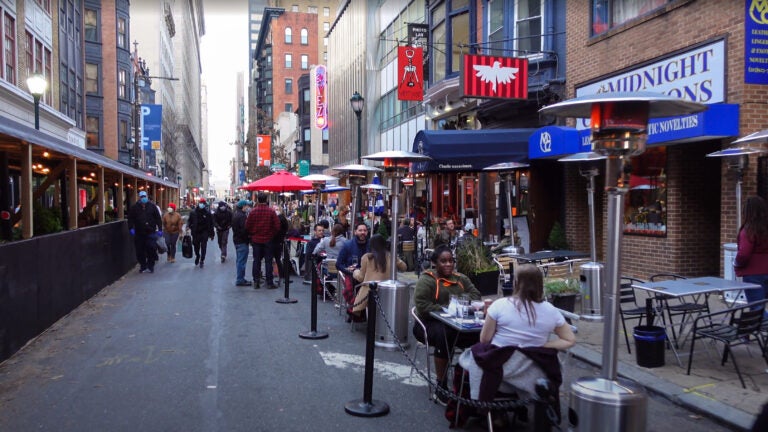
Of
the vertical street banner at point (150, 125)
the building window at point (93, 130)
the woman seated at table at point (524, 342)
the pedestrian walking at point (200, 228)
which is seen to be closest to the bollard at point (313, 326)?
the woman seated at table at point (524, 342)

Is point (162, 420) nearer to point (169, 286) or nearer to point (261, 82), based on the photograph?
point (169, 286)

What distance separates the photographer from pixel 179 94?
10394 centimetres

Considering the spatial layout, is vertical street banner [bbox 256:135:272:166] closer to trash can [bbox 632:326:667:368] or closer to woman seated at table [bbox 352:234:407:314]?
woman seated at table [bbox 352:234:407:314]

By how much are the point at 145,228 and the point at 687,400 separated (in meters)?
13.2

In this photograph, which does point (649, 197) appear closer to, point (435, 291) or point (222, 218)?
point (435, 291)

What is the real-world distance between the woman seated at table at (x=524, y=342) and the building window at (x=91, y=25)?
4721cm

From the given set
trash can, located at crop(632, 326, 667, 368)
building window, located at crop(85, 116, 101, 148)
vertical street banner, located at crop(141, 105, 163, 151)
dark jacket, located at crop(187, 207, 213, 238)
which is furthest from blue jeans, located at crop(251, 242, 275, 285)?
building window, located at crop(85, 116, 101, 148)

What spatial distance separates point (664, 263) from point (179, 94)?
338 ft

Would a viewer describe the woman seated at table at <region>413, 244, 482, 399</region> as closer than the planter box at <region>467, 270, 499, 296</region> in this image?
Yes

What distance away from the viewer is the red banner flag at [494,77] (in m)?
14.9

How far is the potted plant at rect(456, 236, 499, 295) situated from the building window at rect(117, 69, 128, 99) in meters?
45.2

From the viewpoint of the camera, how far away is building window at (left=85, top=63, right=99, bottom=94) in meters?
44.2

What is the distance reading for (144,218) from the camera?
15328mm

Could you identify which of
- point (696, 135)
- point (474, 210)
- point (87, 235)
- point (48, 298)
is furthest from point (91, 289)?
point (474, 210)
